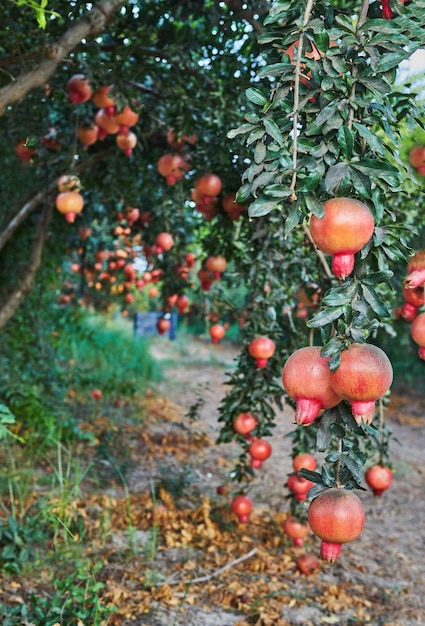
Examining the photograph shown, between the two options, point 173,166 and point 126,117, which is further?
point 173,166

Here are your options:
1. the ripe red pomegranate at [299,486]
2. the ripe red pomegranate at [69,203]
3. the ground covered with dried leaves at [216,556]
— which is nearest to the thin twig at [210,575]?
the ground covered with dried leaves at [216,556]

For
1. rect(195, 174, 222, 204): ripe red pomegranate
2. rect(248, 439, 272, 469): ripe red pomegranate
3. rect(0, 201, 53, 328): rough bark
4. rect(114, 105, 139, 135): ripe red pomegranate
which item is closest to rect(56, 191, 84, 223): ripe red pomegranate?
rect(114, 105, 139, 135): ripe red pomegranate

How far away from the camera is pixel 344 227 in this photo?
2.74 feet

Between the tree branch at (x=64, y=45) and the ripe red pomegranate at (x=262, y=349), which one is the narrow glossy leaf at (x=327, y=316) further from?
the ripe red pomegranate at (x=262, y=349)

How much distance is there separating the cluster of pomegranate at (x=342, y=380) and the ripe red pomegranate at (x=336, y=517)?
0.42 ft

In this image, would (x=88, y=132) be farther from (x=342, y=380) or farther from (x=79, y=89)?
(x=342, y=380)

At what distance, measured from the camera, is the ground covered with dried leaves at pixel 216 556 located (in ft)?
7.60

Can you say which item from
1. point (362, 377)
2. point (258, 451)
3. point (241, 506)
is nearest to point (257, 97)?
point (362, 377)

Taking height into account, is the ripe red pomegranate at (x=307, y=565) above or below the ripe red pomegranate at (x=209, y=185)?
below

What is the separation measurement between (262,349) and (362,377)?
1.56 metres

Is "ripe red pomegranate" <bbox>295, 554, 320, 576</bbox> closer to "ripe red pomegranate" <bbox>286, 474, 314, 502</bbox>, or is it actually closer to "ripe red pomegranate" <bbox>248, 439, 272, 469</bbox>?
"ripe red pomegranate" <bbox>286, 474, 314, 502</bbox>

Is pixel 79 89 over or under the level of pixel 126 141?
over

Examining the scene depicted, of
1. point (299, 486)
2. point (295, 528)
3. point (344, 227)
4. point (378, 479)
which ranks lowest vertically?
point (295, 528)

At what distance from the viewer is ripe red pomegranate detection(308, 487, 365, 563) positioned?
91 cm
